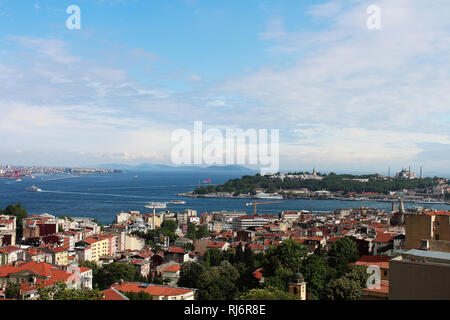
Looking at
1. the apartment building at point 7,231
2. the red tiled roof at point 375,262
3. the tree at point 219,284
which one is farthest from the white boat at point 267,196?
the red tiled roof at point 375,262

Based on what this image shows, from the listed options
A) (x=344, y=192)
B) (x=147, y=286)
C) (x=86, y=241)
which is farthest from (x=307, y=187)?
(x=147, y=286)

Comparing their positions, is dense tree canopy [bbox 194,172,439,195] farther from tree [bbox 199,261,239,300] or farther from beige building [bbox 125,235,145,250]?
tree [bbox 199,261,239,300]

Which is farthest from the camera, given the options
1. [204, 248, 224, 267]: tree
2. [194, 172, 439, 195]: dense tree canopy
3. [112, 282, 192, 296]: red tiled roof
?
[194, 172, 439, 195]: dense tree canopy

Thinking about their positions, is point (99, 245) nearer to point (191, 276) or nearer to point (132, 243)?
point (132, 243)

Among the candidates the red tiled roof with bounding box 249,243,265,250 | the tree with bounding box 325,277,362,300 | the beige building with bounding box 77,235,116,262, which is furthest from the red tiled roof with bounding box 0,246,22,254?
the tree with bounding box 325,277,362,300

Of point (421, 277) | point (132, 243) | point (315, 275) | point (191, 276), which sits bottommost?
point (132, 243)

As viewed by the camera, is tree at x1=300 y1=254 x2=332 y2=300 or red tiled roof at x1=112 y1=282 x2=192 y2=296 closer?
red tiled roof at x1=112 y1=282 x2=192 y2=296

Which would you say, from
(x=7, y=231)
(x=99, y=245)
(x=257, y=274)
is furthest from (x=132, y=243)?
(x=257, y=274)
